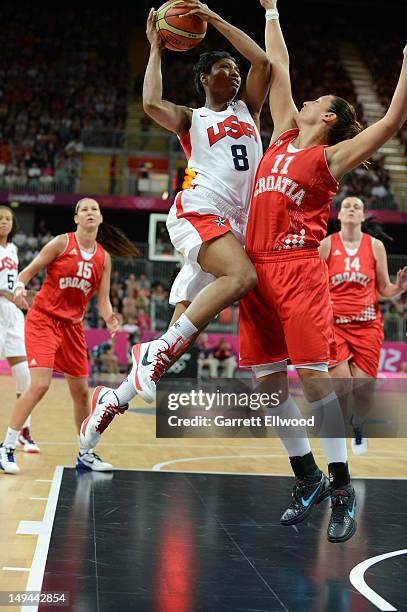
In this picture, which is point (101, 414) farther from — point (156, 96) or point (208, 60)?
point (208, 60)

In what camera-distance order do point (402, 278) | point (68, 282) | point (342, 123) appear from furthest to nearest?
1. point (68, 282)
2. point (402, 278)
3. point (342, 123)

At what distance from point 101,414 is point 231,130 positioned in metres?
1.71

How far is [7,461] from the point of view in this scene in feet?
21.5

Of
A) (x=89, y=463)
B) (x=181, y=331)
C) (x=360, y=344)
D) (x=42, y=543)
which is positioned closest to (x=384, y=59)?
(x=360, y=344)

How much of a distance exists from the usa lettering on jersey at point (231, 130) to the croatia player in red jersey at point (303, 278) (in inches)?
7.5

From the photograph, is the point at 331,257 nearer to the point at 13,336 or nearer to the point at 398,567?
the point at 13,336

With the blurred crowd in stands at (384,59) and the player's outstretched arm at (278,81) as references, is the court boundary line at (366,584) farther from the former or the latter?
the blurred crowd in stands at (384,59)

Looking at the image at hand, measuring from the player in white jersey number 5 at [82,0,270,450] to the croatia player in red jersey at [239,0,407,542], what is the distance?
176 millimetres

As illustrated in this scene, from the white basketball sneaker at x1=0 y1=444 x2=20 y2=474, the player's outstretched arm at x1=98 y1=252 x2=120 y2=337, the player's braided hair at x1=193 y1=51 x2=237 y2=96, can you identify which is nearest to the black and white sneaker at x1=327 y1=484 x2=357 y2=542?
the player's braided hair at x1=193 y1=51 x2=237 y2=96

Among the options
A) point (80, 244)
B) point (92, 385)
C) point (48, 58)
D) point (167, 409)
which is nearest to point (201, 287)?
point (80, 244)

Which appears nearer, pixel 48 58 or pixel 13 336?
pixel 13 336

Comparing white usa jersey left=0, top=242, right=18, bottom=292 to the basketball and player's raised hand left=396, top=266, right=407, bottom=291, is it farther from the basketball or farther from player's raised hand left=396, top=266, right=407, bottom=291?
the basketball

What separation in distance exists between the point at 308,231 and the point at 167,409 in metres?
7.96

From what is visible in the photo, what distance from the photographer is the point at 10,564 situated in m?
3.97
